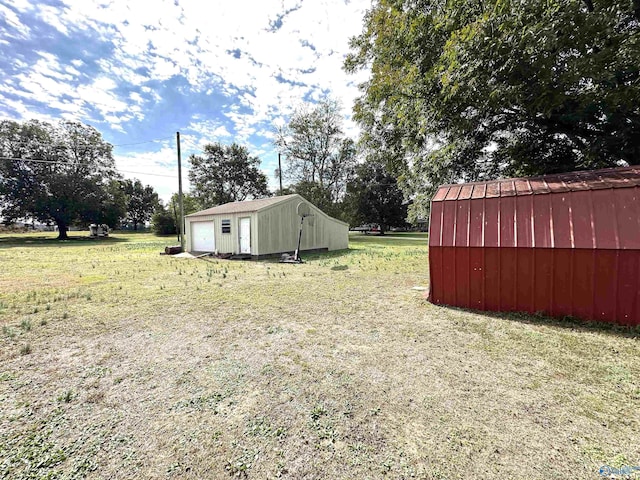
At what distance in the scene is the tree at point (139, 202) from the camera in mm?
51719

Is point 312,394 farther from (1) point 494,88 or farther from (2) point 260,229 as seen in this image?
(2) point 260,229

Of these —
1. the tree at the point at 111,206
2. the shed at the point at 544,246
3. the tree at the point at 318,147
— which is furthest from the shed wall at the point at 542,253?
the tree at the point at 111,206

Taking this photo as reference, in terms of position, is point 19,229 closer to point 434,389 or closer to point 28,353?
point 28,353

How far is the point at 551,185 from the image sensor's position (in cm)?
470

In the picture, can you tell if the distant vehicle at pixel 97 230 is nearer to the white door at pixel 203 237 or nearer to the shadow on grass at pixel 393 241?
the white door at pixel 203 237

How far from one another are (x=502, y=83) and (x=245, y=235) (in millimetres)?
10695

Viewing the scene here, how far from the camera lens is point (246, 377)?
2.74 meters

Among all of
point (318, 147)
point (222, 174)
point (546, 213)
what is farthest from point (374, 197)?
point (546, 213)

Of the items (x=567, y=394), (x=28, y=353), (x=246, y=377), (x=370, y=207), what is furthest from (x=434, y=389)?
(x=370, y=207)

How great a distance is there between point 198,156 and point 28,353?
107 ft

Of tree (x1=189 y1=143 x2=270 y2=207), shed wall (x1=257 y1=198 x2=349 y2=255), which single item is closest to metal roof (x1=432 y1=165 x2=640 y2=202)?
shed wall (x1=257 y1=198 x2=349 y2=255)

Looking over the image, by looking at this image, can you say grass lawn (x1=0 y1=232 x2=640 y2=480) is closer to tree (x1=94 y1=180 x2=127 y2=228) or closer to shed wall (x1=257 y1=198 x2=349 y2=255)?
shed wall (x1=257 y1=198 x2=349 y2=255)

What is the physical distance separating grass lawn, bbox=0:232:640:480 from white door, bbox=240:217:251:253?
795 cm

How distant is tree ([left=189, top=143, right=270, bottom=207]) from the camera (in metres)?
31.9
